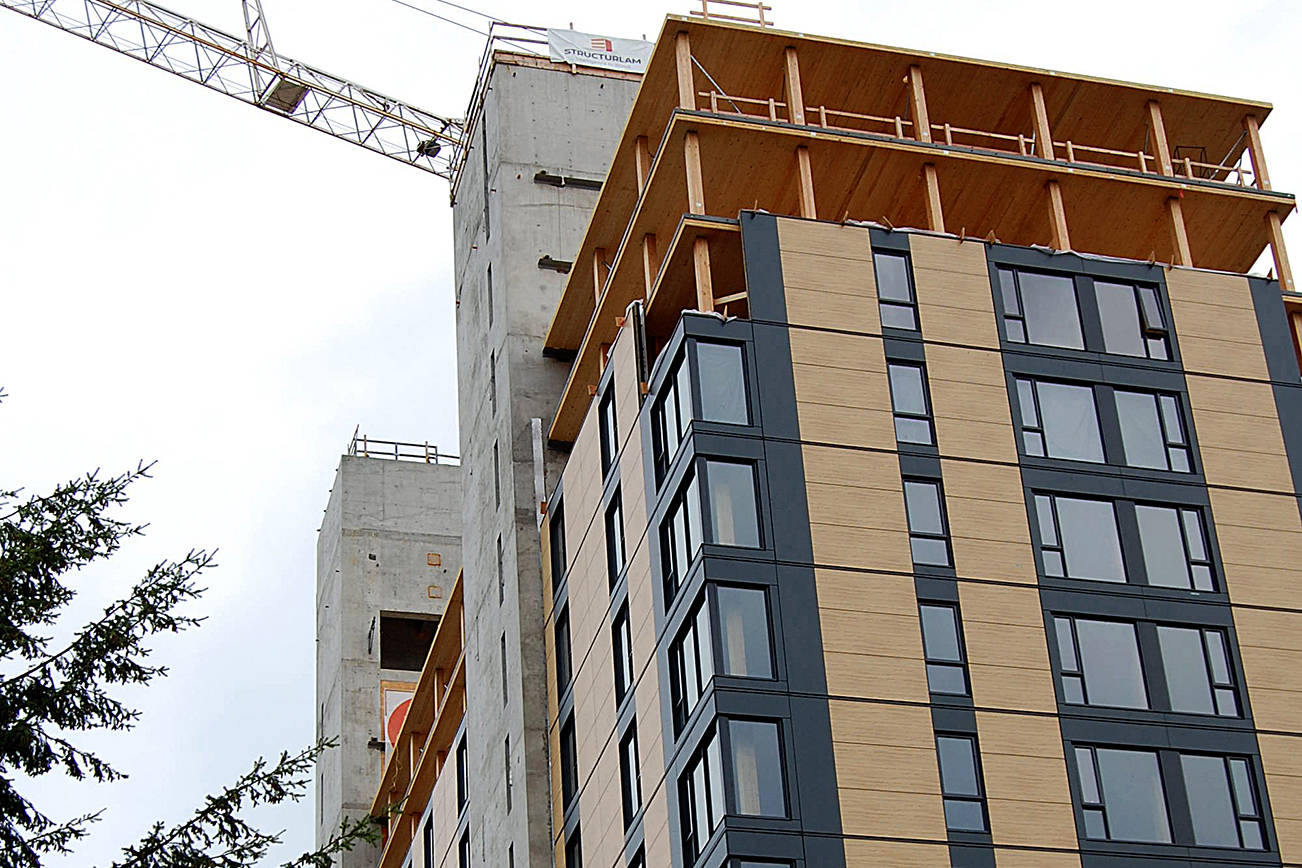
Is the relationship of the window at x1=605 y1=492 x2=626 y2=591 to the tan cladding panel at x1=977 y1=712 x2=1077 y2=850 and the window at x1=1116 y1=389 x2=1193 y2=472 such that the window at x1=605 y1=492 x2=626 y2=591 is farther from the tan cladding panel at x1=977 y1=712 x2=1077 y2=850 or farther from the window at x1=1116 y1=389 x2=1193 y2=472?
the window at x1=1116 y1=389 x2=1193 y2=472

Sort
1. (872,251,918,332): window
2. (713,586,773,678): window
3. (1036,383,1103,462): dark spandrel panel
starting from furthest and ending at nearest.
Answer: (872,251,918,332): window < (1036,383,1103,462): dark spandrel panel < (713,586,773,678): window

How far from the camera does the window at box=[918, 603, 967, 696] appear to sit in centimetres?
4941

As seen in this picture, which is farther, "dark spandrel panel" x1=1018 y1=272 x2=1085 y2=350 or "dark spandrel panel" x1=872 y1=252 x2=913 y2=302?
"dark spandrel panel" x1=1018 y1=272 x2=1085 y2=350

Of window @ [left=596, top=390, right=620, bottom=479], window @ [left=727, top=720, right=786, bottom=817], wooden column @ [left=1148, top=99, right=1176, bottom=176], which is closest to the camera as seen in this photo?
window @ [left=727, top=720, right=786, bottom=817]

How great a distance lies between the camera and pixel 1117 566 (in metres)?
52.7

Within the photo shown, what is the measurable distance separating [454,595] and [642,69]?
20593 millimetres

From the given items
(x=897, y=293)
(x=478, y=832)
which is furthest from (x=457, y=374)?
(x=897, y=293)

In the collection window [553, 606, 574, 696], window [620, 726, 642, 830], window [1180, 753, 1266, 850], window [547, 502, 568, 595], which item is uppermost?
window [547, 502, 568, 595]

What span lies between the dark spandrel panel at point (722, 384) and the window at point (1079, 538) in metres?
7.66

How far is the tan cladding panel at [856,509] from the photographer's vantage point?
2000 inches

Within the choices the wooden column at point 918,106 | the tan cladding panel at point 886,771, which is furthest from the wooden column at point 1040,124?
the tan cladding panel at point 886,771

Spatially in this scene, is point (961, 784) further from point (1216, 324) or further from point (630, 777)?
point (1216, 324)

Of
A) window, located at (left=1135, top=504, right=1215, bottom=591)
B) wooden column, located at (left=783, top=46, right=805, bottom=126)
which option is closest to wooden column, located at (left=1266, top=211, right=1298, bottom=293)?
window, located at (left=1135, top=504, right=1215, bottom=591)

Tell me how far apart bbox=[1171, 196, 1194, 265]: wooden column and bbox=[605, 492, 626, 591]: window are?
54.2ft
